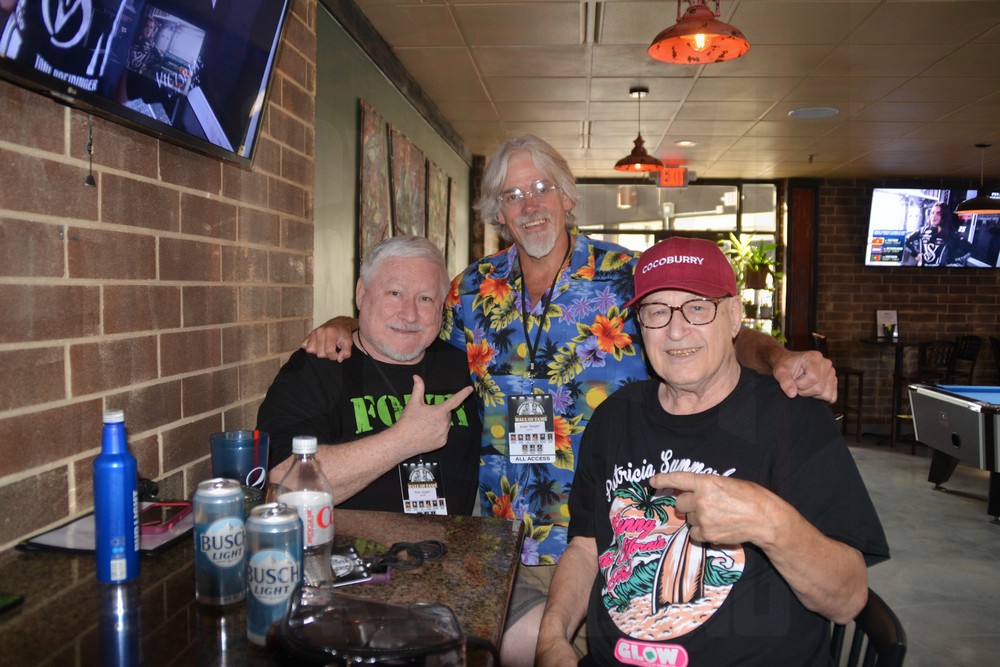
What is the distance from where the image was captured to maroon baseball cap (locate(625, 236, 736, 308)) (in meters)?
1.60

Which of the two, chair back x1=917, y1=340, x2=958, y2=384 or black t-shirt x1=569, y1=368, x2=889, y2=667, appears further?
chair back x1=917, y1=340, x2=958, y2=384

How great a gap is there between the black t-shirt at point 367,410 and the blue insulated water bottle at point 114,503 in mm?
617

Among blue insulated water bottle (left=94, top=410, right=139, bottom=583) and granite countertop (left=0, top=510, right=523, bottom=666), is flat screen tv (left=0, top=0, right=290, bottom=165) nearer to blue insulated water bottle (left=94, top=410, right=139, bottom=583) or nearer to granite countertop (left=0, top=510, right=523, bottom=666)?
blue insulated water bottle (left=94, top=410, right=139, bottom=583)

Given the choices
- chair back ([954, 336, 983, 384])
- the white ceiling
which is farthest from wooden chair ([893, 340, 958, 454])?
the white ceiling

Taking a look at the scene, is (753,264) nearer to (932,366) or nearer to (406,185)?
(932,366)

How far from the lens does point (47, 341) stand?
1.39 m

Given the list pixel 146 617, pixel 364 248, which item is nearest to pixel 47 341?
pixel 146 617

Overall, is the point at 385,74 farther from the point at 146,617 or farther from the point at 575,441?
the point at 146,617

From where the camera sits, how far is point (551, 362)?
2.21 m

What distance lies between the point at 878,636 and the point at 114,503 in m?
1.26

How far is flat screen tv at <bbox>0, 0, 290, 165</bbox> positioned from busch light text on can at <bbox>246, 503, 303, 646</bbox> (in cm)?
81

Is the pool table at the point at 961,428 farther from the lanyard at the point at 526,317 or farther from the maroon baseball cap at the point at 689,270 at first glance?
the maroon baseball cap at the point at 689,270

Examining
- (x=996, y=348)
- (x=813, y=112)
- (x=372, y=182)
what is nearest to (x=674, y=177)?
(x=813, y=112)

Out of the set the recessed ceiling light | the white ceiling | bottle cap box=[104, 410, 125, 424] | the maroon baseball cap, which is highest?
the white ceiling
